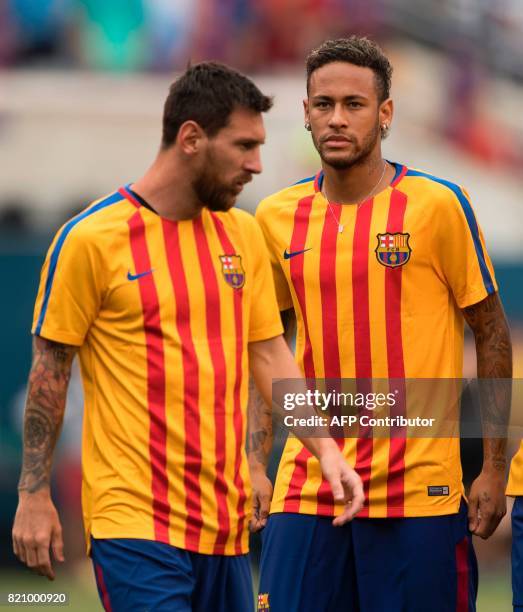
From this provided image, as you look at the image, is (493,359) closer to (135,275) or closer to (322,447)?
(322,447)

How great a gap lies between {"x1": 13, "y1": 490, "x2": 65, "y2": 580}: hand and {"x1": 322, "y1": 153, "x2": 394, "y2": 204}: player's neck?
5.54ft

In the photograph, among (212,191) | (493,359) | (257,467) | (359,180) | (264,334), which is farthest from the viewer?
(257,467)

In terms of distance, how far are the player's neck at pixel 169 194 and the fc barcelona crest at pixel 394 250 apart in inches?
30.8

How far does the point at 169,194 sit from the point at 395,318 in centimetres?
97

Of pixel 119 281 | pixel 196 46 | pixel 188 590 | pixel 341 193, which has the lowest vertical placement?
pixel 188 590

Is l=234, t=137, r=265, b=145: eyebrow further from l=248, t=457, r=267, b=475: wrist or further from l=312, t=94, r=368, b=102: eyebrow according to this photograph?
l=248, t=457, r=267, b=475: wrist

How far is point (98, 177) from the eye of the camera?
1324cm

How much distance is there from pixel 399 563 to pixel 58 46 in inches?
350

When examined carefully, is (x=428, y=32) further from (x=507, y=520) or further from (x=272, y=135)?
(x=507, y=520)

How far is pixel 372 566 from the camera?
547cm

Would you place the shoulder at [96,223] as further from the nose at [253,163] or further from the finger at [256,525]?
the finger at [256,525]

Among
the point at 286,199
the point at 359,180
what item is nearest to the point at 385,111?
the point at 359,180

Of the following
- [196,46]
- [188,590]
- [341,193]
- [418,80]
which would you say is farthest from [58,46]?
[188,590]

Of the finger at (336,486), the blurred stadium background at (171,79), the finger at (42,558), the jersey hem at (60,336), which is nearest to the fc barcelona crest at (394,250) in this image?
the finger at (336,486)
